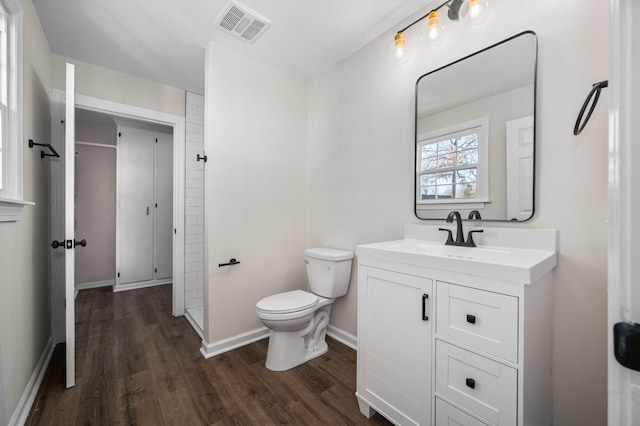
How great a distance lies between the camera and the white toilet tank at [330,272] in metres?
2.13

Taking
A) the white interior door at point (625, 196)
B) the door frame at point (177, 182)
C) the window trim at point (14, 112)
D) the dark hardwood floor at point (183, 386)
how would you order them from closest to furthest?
1. the white interior door at point (625, 196)
2. the window trim at point (14, 112)
3. the dark hardwood floor at point (183, 386)
4. the door frame at point (177, 182)

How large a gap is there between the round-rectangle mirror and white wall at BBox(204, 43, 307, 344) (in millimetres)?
1256

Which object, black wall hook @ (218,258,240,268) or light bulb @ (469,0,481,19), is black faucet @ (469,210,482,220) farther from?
black wall hook @ (218,258,240,268)

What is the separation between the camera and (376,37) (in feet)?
6.78

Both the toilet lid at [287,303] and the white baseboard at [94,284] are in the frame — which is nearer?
the toilet lid at [287,303]

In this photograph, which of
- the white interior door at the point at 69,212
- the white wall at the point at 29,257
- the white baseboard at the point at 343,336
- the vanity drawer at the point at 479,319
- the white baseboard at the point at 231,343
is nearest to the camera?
the vanity drawer at the point at 479,319

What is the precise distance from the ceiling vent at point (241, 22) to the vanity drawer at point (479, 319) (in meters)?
2.02

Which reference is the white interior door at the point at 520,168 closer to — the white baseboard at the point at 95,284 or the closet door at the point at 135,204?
the closet door at the point at 135,204

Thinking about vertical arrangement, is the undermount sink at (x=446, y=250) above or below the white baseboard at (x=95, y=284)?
above

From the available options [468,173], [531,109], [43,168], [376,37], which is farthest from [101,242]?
[531,109]

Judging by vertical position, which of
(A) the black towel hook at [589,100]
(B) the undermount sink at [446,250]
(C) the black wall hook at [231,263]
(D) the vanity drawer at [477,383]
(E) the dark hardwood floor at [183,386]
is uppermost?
(A) the black towel hook at [589,100]

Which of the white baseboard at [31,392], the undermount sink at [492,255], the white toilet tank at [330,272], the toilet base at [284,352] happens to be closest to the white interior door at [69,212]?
the white baseboard at [31,392]

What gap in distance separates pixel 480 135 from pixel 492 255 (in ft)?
2.27

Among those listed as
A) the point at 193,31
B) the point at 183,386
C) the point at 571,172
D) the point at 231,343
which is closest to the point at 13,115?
the point at 193,31
